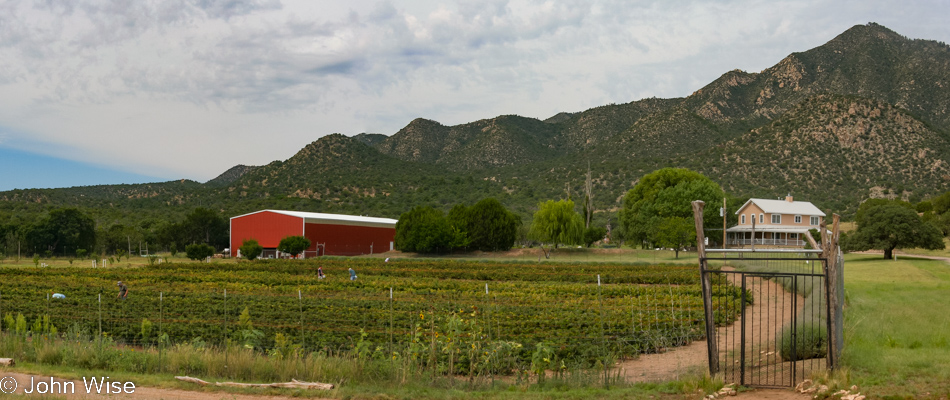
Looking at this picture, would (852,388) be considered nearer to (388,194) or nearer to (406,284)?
(406,284)

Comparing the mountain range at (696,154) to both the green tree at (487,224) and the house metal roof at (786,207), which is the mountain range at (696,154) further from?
the green tree at (487,224)

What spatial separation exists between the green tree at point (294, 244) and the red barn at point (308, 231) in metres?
2.80

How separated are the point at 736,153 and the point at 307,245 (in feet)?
196

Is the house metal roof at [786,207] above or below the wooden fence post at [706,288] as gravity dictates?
above

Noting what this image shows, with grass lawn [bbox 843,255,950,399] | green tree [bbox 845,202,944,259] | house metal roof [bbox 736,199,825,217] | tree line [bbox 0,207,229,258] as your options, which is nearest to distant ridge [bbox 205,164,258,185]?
tree line [bbox 0,207,229,258]

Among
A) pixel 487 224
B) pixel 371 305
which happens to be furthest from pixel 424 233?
pixel 371 305

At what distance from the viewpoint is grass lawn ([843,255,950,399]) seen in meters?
9.04

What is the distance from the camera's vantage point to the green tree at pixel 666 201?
6642cm

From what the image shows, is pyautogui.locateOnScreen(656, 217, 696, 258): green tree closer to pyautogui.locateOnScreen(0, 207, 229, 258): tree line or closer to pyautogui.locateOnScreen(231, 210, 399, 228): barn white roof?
pyautogui.locateOnScreen(231, 210, 399, 228): barn white roof

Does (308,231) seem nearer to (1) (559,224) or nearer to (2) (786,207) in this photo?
(1) (559,224)

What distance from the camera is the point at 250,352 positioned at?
1116cm

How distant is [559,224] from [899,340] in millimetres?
51313

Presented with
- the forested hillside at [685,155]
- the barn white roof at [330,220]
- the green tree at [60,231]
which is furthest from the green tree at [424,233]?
the green tree at [60,231]

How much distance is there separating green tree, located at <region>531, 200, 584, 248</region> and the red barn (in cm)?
1847
